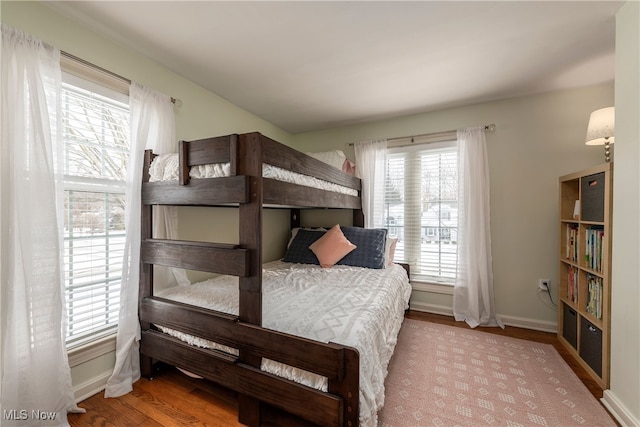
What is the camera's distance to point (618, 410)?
4.65 ft

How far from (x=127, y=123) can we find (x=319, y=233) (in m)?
2.11

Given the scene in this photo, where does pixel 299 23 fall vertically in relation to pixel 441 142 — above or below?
above

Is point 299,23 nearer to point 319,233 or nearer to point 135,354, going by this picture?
point 319,233

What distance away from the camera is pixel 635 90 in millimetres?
1364

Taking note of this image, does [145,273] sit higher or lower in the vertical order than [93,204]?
lower

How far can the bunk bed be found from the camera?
116 centimetres

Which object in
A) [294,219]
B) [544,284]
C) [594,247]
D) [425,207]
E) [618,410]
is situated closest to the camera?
[618,410]

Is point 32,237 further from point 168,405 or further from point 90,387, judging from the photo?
point 168,405

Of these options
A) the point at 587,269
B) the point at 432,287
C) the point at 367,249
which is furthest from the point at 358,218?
the point at 587,269

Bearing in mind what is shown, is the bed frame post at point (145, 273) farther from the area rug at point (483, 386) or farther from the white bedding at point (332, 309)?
the area rug at point (483, 386)

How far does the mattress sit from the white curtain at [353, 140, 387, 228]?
126 cm

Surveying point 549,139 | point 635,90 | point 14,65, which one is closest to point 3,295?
point 14,65

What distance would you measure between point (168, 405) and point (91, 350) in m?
0.63

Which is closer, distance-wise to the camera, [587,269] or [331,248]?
[587,269]
